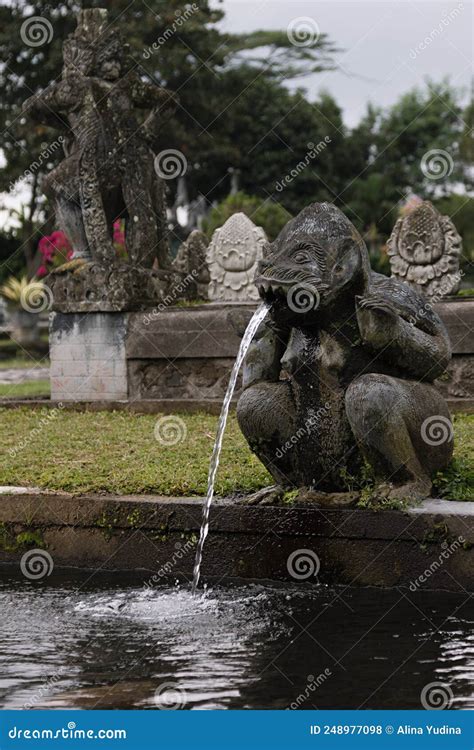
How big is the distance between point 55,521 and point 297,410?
1.55 metres

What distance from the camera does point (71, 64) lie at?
1156cm

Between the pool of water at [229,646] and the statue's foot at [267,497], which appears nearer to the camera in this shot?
the pool of water at [229,646]

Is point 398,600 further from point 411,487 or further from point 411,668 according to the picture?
point 411,668

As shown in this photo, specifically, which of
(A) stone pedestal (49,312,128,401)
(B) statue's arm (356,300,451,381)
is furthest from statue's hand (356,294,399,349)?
(A) stone pedestal (49,312,128,401)

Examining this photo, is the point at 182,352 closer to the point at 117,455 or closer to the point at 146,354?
the point at 146,354

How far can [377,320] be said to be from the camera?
520 cm

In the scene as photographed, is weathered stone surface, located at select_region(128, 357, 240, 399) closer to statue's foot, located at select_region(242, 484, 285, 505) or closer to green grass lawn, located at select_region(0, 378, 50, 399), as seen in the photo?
green grass lawn, located at select_region(0, 378, 50, 399)

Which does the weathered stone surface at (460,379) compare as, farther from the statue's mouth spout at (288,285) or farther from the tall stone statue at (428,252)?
the statue's mouth spout at (288,285)

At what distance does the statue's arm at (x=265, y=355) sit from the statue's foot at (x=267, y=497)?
0.54 m

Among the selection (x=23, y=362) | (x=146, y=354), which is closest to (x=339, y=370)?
(x=146, y=354)

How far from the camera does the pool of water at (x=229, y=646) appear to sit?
13.3 feet

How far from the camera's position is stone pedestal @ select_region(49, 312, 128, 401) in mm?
11055

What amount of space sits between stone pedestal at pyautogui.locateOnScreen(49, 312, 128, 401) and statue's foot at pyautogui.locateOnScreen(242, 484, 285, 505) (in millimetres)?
5405

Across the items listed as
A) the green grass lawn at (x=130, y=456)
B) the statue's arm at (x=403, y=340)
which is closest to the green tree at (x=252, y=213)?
the green grass lawn at (x=130, y=456)
